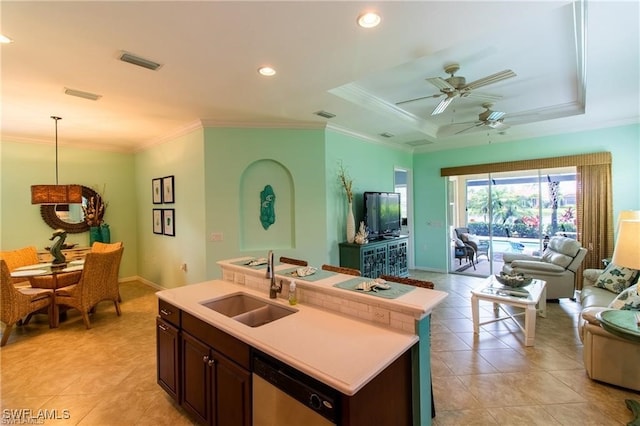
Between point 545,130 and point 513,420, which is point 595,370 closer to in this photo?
point 513,420

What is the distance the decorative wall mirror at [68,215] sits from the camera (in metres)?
5.36

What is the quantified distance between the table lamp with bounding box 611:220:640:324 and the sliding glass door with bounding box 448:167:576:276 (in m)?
4.32

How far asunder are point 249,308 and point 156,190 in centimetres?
416

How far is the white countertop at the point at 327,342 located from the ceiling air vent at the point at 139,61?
2.17m

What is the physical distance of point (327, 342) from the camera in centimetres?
152

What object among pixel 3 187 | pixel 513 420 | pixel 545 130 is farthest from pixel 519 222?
pixel 3 187

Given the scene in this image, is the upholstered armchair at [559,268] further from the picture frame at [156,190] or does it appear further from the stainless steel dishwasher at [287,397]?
the picture frame at [156,190]

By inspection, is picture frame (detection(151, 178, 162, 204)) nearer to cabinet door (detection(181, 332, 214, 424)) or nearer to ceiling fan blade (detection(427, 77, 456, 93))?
cabinet door (detection(181, 332, 214, 424))

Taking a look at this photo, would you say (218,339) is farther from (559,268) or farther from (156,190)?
(559,268)

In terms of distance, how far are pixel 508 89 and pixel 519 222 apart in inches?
133

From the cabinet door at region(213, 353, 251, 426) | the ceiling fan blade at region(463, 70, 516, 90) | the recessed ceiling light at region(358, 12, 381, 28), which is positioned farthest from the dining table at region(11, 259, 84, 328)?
the ceiling fan blade at region(463, 70, 516, 90)

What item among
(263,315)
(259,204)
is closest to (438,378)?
(263,315)

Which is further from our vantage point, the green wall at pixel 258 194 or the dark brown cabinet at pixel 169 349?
the green wall at pixel 258 194

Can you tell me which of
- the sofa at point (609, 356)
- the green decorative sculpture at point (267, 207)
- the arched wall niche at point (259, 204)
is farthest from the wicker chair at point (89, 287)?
the sofa at point (609, 356)
